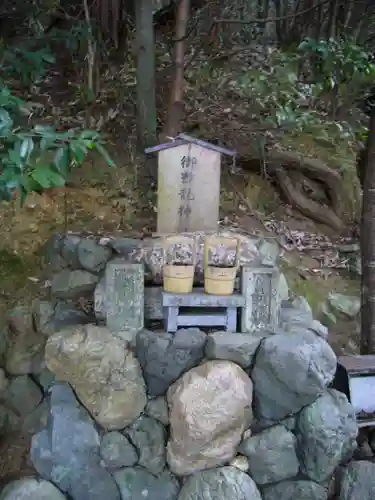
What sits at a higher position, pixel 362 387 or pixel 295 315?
pixel 295 315

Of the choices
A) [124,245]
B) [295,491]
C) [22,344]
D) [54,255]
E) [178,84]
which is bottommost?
[295,491]

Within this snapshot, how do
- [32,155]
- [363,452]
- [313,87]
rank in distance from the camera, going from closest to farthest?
[32,155]
[363,452]
[313,87]

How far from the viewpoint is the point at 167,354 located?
8.80 feet

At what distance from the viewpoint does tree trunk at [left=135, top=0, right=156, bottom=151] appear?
Result: 12.8 feet

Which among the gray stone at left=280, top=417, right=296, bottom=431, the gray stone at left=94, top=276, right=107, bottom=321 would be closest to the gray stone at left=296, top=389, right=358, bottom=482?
the gray stone at left=280, top=417, right=296, bottom=431

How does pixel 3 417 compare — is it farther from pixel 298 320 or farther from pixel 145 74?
pixel 145 74

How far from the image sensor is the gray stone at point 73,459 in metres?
2.68

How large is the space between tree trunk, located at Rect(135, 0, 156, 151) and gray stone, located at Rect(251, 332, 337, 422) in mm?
2077

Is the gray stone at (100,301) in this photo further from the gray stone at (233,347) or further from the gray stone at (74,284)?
the gray stone at (233,347)

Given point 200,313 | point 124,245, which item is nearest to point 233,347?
point 200,313

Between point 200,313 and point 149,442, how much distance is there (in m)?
0.72

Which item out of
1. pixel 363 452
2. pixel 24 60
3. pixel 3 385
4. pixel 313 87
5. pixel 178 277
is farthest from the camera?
pixel 313 87

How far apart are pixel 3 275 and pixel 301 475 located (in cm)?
228

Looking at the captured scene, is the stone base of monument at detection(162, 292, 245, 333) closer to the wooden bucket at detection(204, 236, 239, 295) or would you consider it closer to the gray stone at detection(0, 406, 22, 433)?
the wooden bucket at detection(204, 236, 239, 295)
